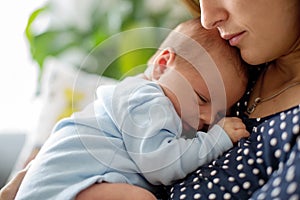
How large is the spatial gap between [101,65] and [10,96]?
747 mm

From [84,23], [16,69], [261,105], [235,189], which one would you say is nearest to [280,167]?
[235,189]

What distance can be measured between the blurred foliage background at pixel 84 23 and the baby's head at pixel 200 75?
0.93m

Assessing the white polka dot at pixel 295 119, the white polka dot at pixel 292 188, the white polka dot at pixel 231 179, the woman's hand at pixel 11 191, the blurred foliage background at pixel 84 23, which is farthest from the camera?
the blurred foliage background at pixel 84 23

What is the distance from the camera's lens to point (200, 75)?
1.21 m

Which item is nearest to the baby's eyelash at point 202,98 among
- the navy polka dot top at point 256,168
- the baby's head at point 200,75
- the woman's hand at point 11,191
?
the baby's head at point 200,75

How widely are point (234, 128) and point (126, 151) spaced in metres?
0.21

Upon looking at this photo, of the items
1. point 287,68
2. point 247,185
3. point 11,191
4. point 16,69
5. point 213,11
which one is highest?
point 213,11

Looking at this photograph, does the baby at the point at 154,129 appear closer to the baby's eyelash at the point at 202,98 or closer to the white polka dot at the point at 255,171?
the baby's eyelash at the point at 202,98

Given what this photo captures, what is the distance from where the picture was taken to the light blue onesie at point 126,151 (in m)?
1.13

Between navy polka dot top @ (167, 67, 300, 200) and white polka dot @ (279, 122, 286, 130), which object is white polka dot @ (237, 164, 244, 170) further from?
white polka dot @ (279, 122, 286, 130)

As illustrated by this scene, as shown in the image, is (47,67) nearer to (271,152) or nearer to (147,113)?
(147,113)

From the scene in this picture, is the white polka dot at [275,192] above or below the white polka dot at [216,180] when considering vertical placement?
above

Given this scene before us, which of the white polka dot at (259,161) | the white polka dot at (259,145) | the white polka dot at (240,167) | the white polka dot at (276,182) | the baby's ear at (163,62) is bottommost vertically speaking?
the white polka dot at (240,167)

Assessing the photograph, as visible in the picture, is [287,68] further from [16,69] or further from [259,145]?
[16,69]
